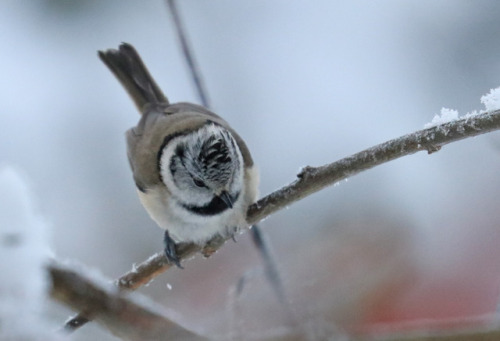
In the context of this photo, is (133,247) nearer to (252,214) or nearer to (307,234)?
(307,234)

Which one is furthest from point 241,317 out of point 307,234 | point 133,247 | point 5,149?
point 5,149

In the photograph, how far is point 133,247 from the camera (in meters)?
3.33

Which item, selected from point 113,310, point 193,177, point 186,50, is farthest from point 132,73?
point 113,310

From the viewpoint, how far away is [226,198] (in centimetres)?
206

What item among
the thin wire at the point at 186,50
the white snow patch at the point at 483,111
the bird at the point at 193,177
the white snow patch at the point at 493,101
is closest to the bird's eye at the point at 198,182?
the bird at the point at 193,177

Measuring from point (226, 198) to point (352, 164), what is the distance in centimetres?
65

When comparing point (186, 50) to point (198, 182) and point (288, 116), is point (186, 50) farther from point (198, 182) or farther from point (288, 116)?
point (288, 116)

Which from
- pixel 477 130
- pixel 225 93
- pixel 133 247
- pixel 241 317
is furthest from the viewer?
pixel 225 93

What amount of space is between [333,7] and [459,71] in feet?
3.25

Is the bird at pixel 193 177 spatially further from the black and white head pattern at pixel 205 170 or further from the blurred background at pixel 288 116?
the blurred background at pixel 288 116

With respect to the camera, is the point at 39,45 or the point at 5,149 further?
the point at 39,45

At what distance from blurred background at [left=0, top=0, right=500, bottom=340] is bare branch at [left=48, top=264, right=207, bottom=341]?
3.81ft

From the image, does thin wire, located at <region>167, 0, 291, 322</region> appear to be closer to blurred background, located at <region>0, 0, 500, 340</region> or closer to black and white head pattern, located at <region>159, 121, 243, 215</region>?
black and white head pattern, located at <region>159, 121, 243, 215</region>

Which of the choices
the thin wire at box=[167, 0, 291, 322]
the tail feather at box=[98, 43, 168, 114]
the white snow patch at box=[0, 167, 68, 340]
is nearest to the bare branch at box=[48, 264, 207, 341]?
the white snow patch at box=[0, 167, 68, 340]
